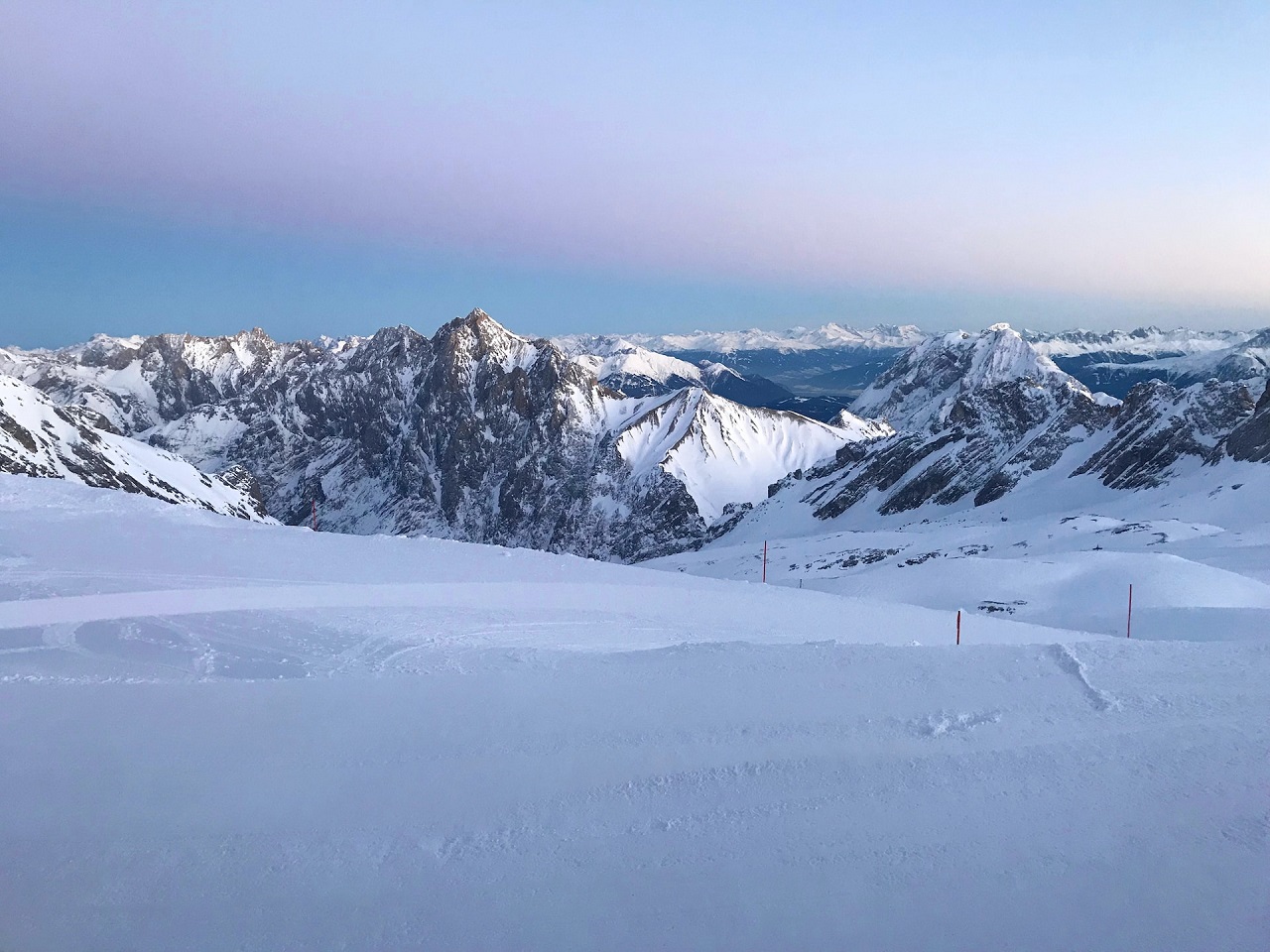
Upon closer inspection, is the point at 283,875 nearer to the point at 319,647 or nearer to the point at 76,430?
the point at 319,647

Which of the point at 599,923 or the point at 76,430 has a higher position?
the point at 76,430

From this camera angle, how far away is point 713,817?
6395mm

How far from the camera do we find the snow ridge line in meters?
8.02

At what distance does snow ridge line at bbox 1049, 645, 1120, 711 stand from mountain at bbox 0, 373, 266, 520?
83.3m

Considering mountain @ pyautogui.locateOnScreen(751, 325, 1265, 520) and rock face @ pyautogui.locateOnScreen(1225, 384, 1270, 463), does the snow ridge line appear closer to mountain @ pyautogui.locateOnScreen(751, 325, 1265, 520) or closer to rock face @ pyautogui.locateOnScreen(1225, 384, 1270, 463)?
rock face @ pyautogui.locateOnScreen(1225, 384, 1270, 463)

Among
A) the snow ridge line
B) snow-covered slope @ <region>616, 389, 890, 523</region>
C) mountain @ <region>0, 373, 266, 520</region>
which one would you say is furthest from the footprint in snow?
snow-covered slope @ <region>616, 389, 890, 523</region>

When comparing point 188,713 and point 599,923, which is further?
point 188,713

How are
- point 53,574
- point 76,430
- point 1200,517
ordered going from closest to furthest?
point 53,574 < point 1200,517 < point 76,430

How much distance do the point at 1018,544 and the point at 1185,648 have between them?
125 ft

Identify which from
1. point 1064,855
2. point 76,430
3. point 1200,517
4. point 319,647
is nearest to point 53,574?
point 319,647

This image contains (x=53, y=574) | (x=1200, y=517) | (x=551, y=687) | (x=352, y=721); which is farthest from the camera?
(x=1200, y=517)

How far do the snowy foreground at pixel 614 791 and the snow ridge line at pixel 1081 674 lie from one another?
62mm

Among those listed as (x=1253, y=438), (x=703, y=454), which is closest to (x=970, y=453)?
(x=1253, y=438)

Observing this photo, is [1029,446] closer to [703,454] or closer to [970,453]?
[970,453]
